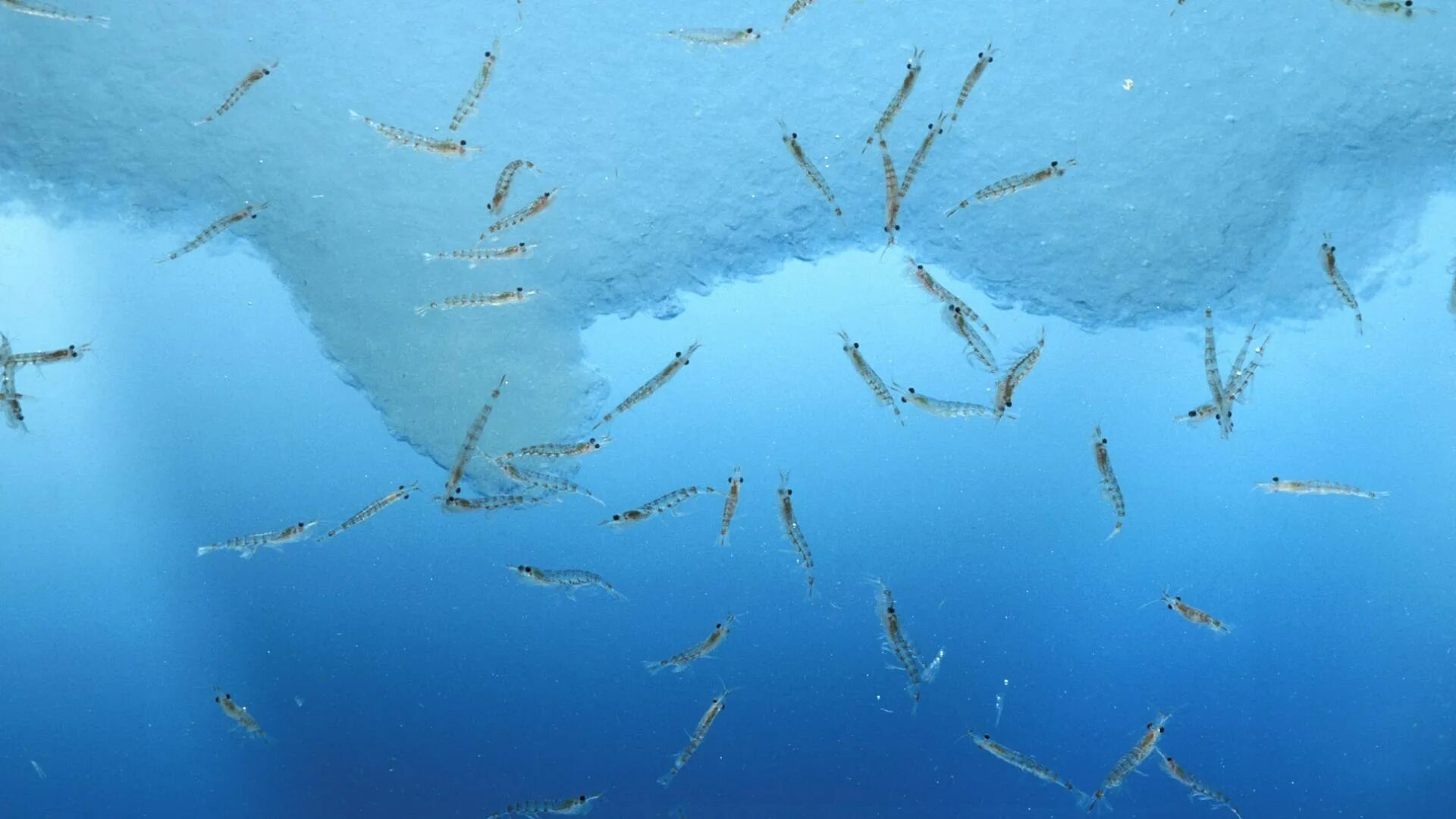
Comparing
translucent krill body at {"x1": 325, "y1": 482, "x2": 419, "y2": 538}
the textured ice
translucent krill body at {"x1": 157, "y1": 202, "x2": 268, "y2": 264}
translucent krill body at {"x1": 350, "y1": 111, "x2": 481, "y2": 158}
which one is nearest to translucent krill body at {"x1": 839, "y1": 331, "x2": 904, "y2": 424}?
the textured ice

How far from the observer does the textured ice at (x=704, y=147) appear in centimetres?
339

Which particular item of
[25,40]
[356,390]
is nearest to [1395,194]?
[356,390]

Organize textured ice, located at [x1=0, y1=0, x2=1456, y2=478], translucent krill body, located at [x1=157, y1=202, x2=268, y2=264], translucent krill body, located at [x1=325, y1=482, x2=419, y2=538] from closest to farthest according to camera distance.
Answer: textured ice, located at [x1=0, y1=0, x2=1456, y2=478]
translucent krill body, located at [x1=157, y1=202, x2=268, y2=264]
translucent krill body, located at [x1=325, y1=482, x2=419, y2=538]

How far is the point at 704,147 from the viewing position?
3510 millimetres

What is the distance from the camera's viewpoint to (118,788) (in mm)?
3957

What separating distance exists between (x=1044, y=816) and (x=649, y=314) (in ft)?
9.21

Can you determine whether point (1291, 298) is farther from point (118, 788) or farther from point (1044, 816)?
point (118, 788)

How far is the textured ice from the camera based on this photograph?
3.39 m

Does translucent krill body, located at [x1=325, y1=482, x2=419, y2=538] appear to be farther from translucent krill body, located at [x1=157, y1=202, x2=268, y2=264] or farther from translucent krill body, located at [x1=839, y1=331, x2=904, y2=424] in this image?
translucent krill body, located at [x1=839, y1=331, x2=904, y2=424]

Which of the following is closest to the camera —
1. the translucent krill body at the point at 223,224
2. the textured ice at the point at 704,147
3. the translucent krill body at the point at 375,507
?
the textured ice at the point at 704,147

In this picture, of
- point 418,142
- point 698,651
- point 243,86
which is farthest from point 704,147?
point 698,651

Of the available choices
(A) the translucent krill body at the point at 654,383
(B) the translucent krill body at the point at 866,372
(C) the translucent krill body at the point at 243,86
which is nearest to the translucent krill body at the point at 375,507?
(A) the translucent krill body at the point at 654,383

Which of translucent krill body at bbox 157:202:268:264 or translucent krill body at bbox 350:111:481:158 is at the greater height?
translucent krill body at bbox 350:111:481:158

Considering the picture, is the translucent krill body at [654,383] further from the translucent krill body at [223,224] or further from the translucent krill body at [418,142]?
the translucent krill body at [223,224]
